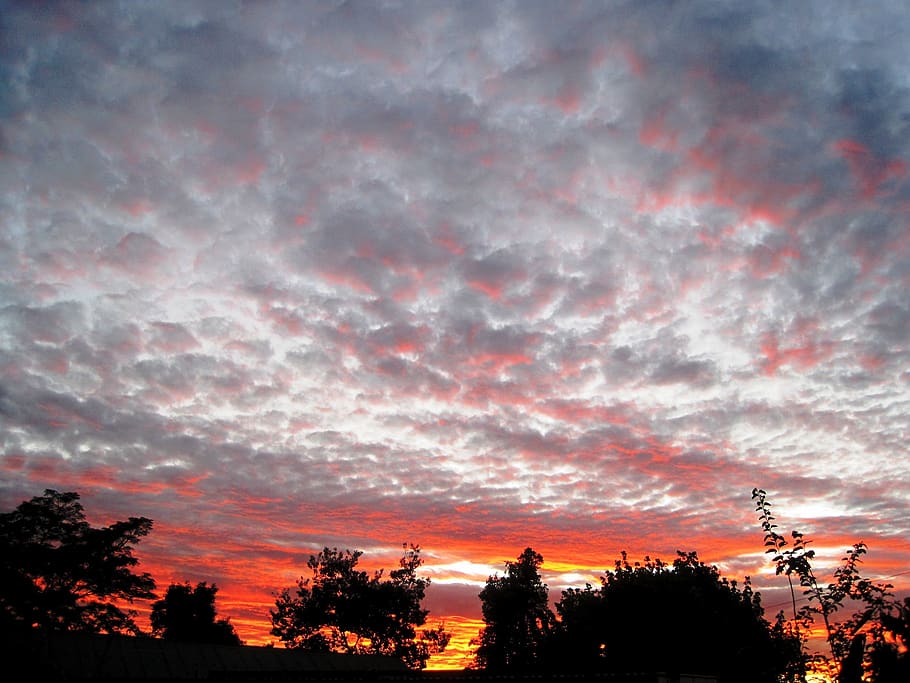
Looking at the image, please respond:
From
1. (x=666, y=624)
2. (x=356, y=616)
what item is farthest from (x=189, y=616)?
(x=666, y=624)

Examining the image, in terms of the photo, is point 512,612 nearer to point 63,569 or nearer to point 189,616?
point 189,616

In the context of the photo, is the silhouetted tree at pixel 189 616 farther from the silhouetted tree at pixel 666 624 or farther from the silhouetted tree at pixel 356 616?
the silhouetted tree at pixel 666 624

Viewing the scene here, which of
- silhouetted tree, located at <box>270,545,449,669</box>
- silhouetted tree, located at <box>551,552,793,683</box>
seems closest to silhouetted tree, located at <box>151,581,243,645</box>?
silhouetted tree, located at <box>270,545,449,669</box>

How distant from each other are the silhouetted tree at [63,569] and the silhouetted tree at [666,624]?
36638 millimetres

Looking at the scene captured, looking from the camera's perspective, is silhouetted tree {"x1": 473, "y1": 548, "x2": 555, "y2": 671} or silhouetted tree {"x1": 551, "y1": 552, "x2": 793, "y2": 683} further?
silhouetted tree {"x1": 473, "y1": 548, "x2": 555, "y2": 671}

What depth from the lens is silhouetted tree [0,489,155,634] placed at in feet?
157

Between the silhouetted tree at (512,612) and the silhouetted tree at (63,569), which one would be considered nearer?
the silhouetted tree at (63,569)

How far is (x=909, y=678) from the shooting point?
6.59 m

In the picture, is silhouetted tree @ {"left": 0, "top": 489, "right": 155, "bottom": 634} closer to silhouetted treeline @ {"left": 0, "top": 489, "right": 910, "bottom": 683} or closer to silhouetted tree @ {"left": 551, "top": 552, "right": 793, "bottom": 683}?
silhouetted treeline @ {"left": 0, "top": 489, "right": 910, "bottom": 683}

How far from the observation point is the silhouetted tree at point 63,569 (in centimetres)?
4775

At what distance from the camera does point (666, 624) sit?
46.3 m

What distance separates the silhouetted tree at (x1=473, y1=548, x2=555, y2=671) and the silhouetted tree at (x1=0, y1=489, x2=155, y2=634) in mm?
41793

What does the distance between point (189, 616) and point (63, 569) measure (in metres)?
32.7

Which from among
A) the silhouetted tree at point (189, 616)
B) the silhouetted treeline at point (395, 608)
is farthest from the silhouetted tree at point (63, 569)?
the silhouetted tree at point (189, 616)
